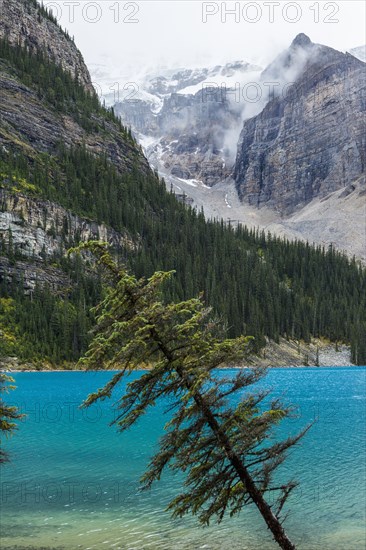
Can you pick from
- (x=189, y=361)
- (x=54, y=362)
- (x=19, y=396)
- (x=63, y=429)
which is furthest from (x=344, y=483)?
(x=54, y=362)

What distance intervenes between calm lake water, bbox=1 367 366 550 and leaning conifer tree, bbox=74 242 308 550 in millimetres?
2289

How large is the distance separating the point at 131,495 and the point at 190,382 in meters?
18.7

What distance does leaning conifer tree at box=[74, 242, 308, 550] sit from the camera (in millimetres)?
13273

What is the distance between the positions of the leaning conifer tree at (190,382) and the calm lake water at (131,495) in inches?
90.1

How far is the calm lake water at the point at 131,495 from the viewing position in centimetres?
2353

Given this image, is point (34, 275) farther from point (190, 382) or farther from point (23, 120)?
point (190, 382)

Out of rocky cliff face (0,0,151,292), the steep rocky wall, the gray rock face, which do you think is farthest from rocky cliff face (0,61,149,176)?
the gray rock face

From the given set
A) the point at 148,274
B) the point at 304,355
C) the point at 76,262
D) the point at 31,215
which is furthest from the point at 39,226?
the point at 304,355

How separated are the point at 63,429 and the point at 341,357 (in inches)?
5093

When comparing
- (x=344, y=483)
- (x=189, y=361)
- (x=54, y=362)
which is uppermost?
(x=189, y=361)

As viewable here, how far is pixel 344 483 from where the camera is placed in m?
32.3

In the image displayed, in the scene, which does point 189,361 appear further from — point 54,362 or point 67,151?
point 67,151

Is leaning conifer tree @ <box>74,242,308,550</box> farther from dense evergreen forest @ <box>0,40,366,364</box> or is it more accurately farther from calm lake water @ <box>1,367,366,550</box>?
dense evergreen forest @ <box>0,40,366,364</box>

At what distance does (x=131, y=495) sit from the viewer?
96.8ft
